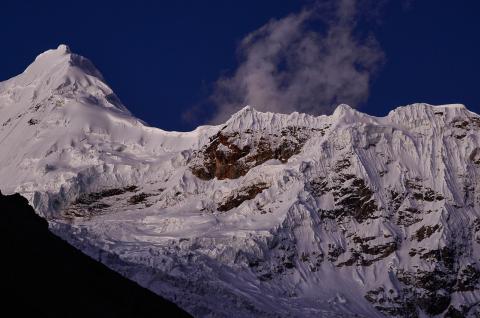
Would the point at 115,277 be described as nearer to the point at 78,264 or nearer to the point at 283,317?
the point at 78,264

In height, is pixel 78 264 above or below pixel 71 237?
below

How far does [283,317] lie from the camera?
167375mm

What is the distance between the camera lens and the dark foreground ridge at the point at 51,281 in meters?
77.9

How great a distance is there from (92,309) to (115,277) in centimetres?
1888

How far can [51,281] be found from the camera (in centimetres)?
8400


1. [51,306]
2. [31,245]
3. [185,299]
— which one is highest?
[185,299]

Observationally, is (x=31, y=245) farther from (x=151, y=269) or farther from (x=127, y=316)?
(x=151, y=269)

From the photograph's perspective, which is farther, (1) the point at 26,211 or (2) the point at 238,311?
(2) the point at 238,311

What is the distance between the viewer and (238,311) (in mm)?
152000

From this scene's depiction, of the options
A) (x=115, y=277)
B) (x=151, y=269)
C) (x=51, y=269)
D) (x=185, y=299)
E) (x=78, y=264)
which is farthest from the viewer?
(x=151, y=269)

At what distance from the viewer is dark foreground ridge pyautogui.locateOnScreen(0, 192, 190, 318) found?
77.9m

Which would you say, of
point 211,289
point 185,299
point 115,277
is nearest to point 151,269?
point 211,289

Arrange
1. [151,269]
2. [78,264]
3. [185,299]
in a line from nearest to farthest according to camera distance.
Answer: [78,264] → [185,299] → [151,269]

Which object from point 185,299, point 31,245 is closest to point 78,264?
point 31,245
